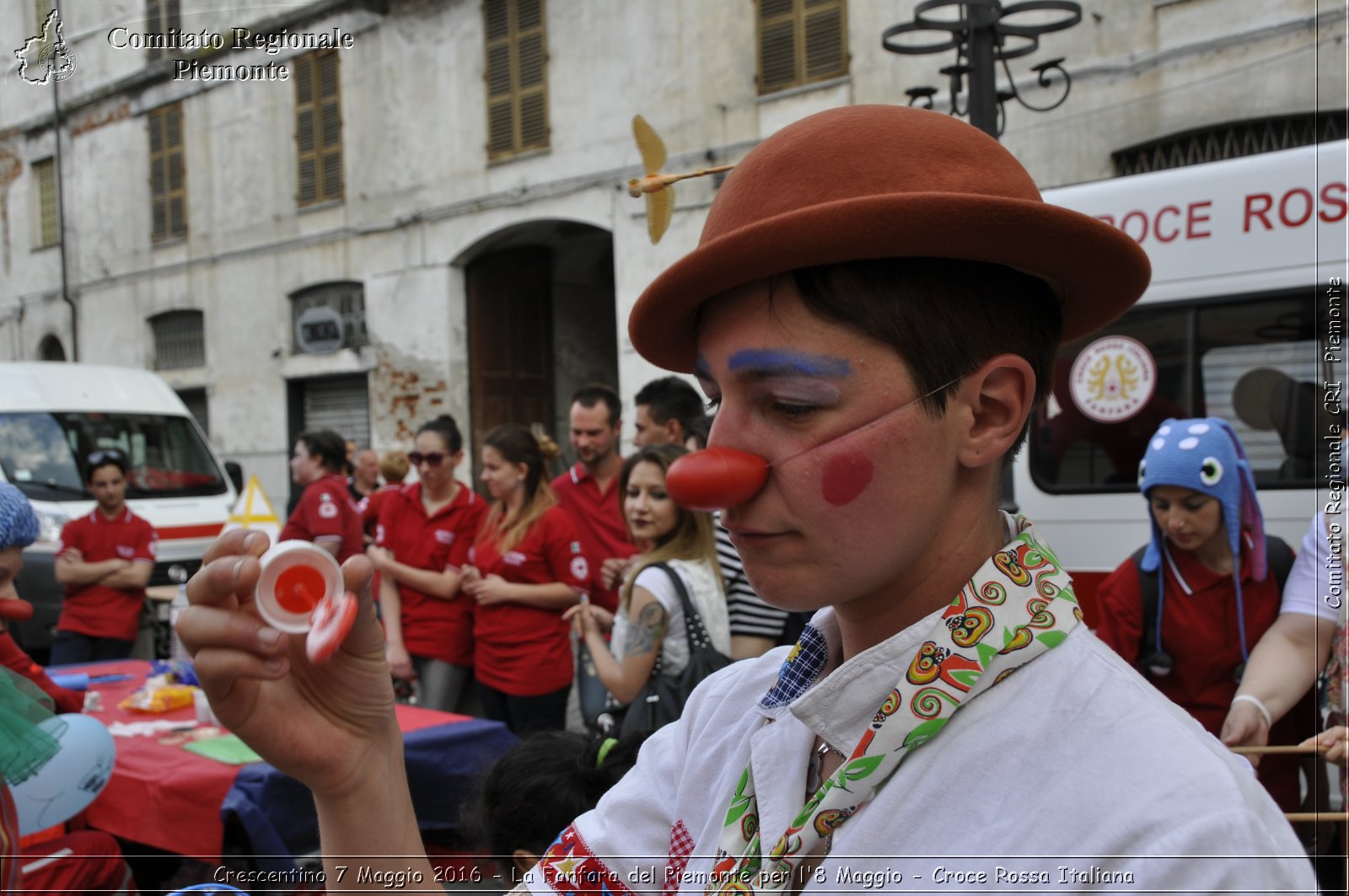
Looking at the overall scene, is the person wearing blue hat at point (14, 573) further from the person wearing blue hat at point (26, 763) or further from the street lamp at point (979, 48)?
the street lamp at point (979, 48)

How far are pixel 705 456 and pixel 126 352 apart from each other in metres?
12.4

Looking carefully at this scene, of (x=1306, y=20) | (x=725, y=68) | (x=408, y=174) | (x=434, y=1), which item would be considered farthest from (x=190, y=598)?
(x=434, y=1)

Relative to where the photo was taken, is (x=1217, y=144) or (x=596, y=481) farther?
(x=1217, y=144)

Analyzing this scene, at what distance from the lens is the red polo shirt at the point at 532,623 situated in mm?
4172

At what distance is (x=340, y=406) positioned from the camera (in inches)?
→ 476

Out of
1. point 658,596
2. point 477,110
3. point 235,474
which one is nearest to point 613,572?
point 658,596

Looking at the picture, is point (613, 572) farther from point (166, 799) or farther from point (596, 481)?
point (166, 799)

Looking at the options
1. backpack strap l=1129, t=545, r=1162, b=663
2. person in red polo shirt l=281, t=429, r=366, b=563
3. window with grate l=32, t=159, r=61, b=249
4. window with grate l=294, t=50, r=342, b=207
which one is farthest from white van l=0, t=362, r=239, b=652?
backpack strap l=1129, t=545, r=1162, b=663

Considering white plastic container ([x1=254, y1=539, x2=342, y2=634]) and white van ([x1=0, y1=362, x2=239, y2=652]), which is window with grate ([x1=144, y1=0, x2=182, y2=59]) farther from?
white van ([x1=0, y1=362, x2=239, y2=652])

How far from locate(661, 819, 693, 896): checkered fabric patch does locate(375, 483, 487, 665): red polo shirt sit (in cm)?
345

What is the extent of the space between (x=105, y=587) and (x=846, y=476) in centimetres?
560

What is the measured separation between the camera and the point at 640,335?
3.95ft

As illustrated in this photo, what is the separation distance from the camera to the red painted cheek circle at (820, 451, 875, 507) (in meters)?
0.94

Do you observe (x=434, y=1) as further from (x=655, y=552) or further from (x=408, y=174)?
(x=655, y=552)
